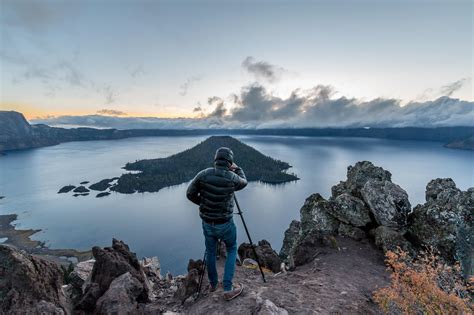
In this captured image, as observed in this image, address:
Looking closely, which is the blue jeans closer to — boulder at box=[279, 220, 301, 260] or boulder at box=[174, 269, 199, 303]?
boulder at box=[174, 269, 199, 303]

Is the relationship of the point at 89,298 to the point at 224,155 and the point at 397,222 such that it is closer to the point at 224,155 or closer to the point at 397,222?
the point at 224,155

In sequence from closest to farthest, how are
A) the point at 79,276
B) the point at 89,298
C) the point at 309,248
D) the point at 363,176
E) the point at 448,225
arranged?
1. the point at 89,298
2. the point at 79,276
3. the point at 448,225
4. the point at 309,248
5. the point at 363,176

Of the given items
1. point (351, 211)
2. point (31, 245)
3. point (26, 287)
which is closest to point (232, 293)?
point (26, 287)

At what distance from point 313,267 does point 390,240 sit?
447cm

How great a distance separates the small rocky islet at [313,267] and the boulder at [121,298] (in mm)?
31

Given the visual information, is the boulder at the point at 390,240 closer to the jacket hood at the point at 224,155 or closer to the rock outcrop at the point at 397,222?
the rock outcrop at the point at 397,222

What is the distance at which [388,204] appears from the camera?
13.7 m

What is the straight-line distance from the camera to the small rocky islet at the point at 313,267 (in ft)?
24.3

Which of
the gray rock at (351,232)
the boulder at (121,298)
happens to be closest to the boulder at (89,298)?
the boulder at (121,298)

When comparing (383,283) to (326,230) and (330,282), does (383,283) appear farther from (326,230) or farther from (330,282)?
(326,230)

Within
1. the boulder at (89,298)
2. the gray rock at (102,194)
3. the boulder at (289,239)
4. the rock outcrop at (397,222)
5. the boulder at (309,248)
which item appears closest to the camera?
the boulder at (89,298)

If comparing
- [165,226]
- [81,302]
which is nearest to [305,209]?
[81,302]

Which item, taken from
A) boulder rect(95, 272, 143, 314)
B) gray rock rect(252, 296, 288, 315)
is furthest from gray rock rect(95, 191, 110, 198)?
gray rock rect(252, 296, 288, 315)

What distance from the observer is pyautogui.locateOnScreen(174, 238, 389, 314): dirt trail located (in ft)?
23.5
